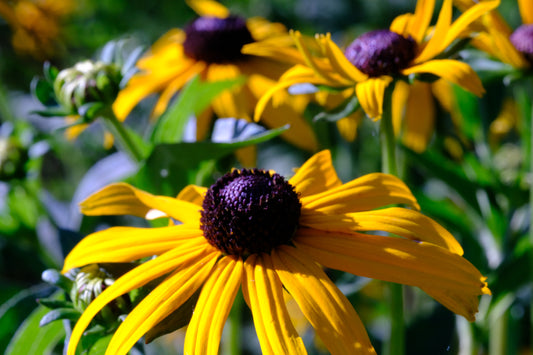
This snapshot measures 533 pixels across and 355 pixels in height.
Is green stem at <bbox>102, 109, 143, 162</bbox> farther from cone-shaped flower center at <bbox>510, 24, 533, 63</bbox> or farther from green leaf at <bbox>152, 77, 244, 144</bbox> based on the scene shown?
cone-shaped flower center at <bbox>510, 24, 533, 63</bbox>

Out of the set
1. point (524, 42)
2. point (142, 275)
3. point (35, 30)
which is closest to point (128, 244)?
point (142, 275)

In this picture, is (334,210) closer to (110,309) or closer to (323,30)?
(110,309)

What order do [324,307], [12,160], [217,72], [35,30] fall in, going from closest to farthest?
1. [324,307]
2. [12,160]
3. [217,72]
4. [35,30]

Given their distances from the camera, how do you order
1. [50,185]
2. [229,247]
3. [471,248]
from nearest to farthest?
[229,247]
[471,248]
[50,185]

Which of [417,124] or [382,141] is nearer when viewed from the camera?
[382,141]

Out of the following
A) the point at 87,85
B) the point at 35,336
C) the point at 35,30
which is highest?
the point at 87,85

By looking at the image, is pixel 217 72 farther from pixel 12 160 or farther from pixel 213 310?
pixel 213 310

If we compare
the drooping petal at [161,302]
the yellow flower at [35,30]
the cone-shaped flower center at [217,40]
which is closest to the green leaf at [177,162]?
the drooping petal at [161,302]

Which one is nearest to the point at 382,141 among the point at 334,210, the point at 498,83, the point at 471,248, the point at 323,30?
the point at 334,210
